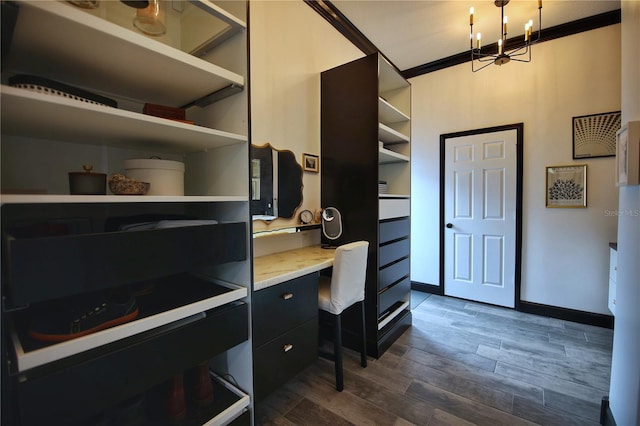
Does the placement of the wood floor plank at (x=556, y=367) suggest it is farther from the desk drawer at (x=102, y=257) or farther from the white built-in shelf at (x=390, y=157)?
the desk drawer at (x=102, y=257)

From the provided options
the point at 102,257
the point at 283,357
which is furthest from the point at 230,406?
the point at 102,257

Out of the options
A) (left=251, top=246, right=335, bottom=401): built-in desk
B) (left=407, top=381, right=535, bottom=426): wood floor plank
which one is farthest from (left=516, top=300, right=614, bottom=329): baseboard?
(left=251, top=246, right=335, bottom=401): built-in desk

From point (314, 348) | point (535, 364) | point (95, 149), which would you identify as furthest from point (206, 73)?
point (535, 364)

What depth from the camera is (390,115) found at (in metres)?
2.71

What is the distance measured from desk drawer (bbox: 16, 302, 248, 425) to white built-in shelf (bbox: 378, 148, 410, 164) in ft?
5.59

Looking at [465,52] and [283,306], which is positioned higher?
[465,52]

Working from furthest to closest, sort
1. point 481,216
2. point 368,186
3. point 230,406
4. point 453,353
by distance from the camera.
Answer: point 481,216 < point 453,353 < point 368,186 < point 230,406

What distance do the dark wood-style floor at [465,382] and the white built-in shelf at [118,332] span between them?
0.89 m

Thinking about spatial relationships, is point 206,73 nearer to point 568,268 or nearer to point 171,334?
point 171,334

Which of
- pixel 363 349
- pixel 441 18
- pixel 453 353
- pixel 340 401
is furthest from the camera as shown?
pixel 441 18

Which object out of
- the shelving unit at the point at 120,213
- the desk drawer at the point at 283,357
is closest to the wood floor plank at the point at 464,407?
the desk drawer at the point at 283,357

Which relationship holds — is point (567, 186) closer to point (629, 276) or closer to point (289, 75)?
point (629, 276)

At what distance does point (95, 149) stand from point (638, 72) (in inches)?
95.4

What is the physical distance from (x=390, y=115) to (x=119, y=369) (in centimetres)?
269
